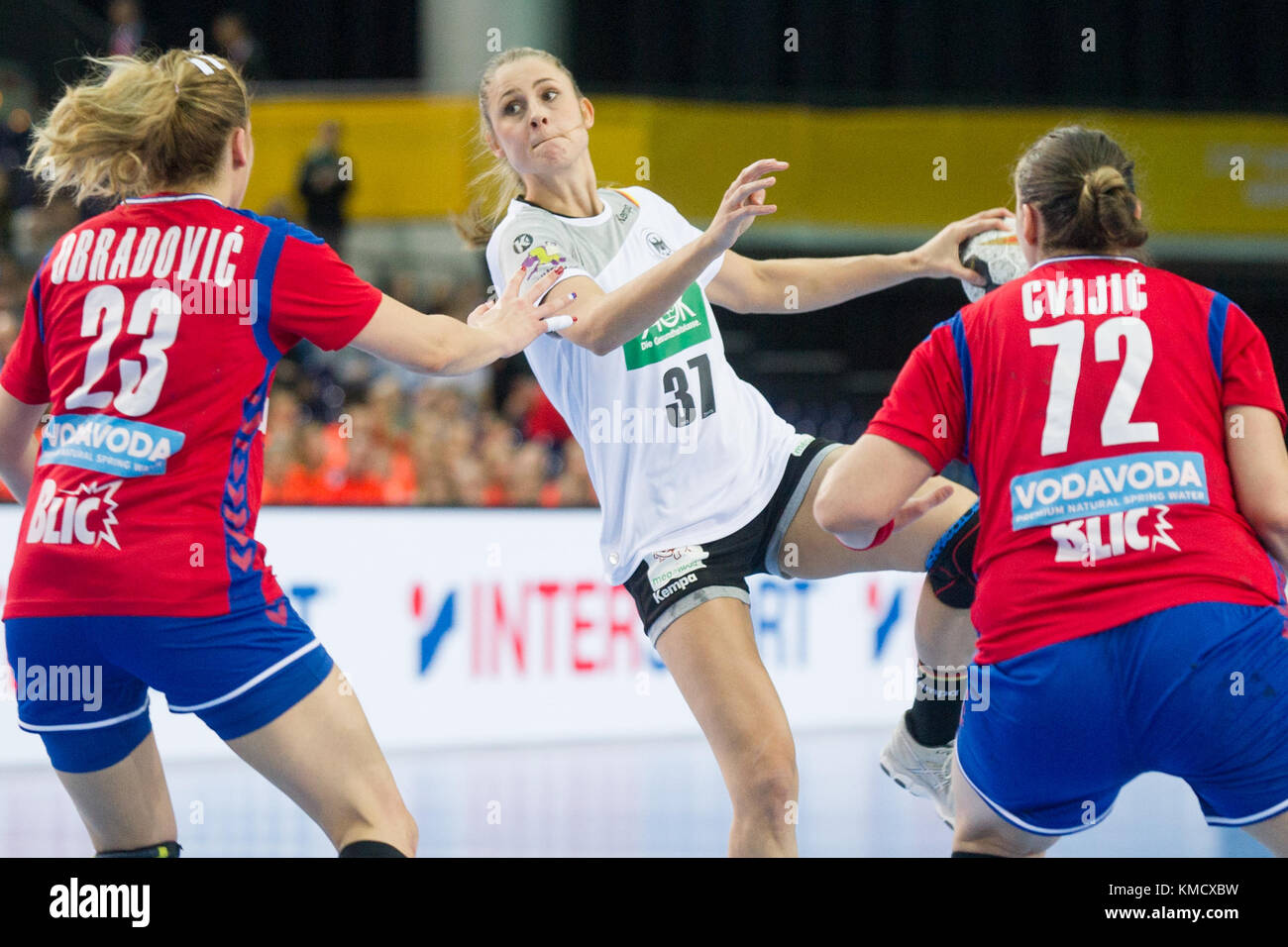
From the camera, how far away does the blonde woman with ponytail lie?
8.72ft

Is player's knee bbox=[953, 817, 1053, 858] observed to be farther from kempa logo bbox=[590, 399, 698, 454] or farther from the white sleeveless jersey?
kempa logo bbox=[590, 399, 698, 454]

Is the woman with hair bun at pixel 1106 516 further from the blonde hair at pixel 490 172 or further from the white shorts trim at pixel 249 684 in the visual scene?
the blonde hair at pixel 490 172

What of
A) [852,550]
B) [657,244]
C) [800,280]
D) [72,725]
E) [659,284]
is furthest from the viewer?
[800,280]

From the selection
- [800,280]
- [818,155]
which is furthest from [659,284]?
[818,155]

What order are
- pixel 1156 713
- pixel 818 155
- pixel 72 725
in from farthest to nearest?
pixel 818 155
pixel 72 725
pixel 1156 713

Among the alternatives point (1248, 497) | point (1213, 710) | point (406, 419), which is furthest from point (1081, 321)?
point (406, 419)

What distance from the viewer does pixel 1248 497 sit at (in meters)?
→ 2.55

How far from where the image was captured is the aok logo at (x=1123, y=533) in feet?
8.26

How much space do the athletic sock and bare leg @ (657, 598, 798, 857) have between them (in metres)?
0.48

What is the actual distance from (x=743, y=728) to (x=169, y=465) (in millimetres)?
1365

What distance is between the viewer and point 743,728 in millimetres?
3297

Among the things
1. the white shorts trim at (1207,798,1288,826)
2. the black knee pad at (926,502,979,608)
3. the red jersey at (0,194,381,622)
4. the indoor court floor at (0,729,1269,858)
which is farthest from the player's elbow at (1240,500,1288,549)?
the indoor court floor at (0,729,1269,858)

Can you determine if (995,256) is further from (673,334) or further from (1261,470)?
(1261,470)

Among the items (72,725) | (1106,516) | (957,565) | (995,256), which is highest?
(995,256)
